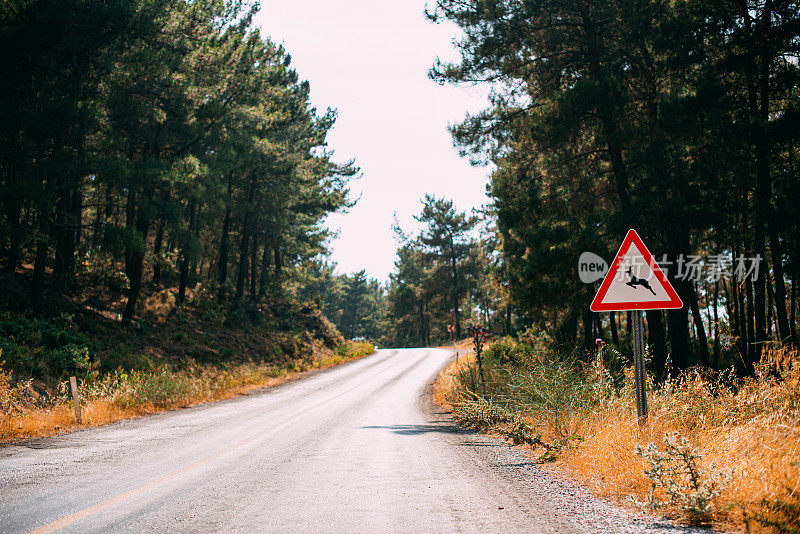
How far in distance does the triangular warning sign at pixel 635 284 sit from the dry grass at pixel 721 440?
142cm

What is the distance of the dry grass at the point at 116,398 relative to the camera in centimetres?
1051

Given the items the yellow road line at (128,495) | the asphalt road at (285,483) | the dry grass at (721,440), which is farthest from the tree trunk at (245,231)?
the dry grass at (721,440)

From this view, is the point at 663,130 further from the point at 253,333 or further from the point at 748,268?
the point at 253,333

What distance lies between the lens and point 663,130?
14.8 meters

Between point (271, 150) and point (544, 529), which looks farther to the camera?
point (271, 150)

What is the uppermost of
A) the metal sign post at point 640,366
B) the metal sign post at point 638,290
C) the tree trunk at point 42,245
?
the tree trunk at point 42,245

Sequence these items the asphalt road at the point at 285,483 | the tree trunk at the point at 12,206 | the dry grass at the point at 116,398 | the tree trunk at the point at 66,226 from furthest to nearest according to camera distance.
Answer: the tree trunk at the point at 66,226
the tree trunk at the point at 12,206
the dry grass at the point at 116,398
the asphalt road at the point at 285,483

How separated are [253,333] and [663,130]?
2450 centimetres

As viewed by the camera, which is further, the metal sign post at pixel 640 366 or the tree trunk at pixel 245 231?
the tree trunk at pixel 245 231

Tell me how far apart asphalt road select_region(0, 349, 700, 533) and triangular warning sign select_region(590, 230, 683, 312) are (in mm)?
2205

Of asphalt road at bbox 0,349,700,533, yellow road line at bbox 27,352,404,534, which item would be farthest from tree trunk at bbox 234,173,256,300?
yellow road line at bbox 27,352,404,534

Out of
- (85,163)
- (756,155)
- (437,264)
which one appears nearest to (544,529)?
(756,155)

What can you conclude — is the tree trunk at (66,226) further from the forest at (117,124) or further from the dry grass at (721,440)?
the dry grass at (721,440)

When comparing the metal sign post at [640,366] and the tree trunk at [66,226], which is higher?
the tree trunk at [66,226]
